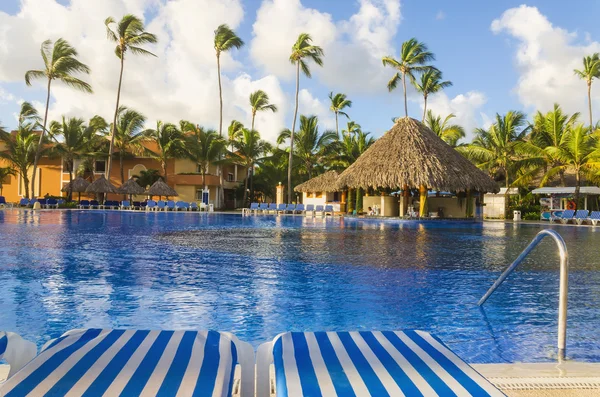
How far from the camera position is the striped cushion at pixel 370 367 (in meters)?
1.68

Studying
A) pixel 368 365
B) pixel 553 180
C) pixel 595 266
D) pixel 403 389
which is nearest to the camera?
pixel 403 389

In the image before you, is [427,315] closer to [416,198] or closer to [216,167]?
[416,198]

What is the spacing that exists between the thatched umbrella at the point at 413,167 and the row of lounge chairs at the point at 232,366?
852 inches

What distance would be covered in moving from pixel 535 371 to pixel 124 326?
3.66m

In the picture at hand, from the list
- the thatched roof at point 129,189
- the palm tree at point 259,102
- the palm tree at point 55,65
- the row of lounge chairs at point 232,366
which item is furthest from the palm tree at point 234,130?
the row of lounge chairs at point 232,366

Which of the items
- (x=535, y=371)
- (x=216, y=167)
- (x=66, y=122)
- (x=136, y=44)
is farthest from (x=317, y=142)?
(x=535, y=371)

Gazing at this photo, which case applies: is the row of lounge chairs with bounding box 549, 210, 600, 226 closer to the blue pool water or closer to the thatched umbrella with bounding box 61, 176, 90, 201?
the blue pool water

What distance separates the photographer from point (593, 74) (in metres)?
37.4

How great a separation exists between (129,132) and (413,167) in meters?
22.6

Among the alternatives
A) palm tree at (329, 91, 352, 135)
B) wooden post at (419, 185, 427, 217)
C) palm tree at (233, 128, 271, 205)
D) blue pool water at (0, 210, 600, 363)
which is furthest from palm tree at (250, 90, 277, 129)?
blue pool water at (0, 210, 600, 363)

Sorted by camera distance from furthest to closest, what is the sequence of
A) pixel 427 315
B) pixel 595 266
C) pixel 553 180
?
pixel 553 180 < pixel 595 266 < pixel 427 315

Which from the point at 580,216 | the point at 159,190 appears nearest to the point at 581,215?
the point at 580,216

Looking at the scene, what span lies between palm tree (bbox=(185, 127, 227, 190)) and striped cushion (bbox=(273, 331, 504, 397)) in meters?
33.4

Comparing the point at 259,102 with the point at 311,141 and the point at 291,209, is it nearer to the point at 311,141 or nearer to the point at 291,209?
the point at 311,141
